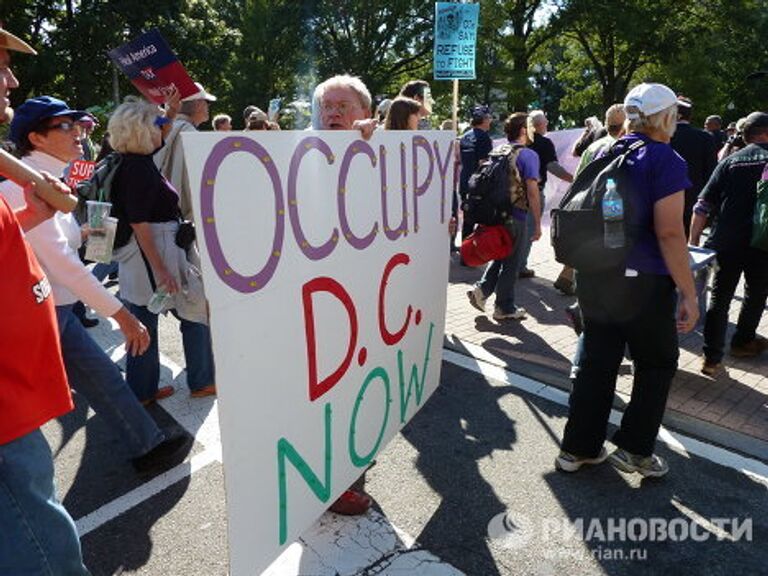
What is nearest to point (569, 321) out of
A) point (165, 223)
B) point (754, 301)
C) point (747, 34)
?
point (754, 301)

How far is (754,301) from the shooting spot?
4.48 meters

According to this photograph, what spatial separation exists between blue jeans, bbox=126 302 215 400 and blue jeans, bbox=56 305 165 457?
68cm

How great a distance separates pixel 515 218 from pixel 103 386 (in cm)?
359

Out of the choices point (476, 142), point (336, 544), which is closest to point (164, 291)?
point (336, 544)

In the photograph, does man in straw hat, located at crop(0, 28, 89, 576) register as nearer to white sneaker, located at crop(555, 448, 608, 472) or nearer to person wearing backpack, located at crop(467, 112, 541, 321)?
white sneaker, located at crop(555, 448, 608, 472)

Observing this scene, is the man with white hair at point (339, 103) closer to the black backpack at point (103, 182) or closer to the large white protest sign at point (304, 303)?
the large white protest sign at point (304, 303)

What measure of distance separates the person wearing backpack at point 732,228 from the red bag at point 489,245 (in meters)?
1.40

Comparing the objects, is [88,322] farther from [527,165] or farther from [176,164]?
[527,165]

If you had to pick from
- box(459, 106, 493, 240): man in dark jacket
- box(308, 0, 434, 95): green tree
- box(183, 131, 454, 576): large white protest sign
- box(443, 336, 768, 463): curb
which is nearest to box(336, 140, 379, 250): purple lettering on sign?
box(183, 131, 454, 576): large white protest sign

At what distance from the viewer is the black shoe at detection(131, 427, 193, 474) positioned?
2996mm

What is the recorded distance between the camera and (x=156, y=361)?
3707 millimetres

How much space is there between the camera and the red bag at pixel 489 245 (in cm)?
499

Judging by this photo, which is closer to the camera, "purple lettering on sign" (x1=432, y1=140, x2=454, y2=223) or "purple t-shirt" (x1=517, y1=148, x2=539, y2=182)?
"purple lettering on sign" (x1=432, y1=140, x2=454, y2=223)

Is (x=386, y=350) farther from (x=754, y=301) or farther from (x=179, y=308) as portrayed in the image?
(x=754, y=301)
